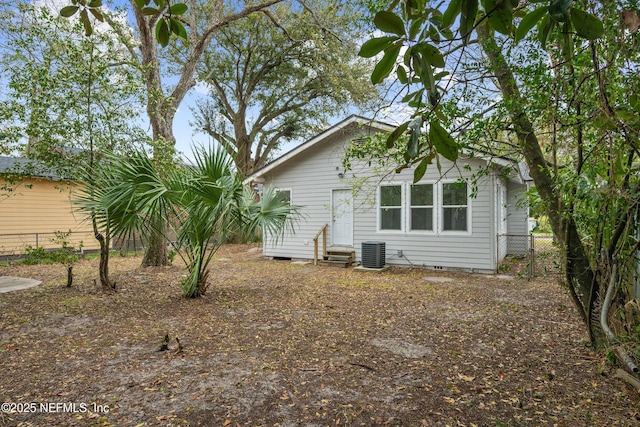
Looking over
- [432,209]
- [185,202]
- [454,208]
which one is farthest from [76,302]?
[454,208]

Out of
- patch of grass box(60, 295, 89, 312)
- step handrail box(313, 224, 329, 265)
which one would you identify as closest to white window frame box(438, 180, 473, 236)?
step handrail box(313, 224, 329, 265)

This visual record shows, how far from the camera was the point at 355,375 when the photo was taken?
3.07 metres

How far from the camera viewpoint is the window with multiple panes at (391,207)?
9.58 meters

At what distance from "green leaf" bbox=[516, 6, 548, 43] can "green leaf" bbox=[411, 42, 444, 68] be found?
34 cm

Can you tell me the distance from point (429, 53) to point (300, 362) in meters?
2.99

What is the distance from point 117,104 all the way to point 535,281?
30.3 feet

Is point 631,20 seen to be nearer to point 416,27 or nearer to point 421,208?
point 416,27

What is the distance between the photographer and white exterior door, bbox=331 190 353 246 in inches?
406

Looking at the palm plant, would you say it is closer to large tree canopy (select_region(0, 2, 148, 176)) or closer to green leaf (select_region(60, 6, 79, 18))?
large tree canopy (select_region(0, 2, 148, 176))

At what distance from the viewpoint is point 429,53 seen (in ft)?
3.57

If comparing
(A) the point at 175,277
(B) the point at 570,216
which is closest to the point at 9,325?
(A) the point at 175,277

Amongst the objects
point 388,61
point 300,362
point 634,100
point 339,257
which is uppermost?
point 634,100

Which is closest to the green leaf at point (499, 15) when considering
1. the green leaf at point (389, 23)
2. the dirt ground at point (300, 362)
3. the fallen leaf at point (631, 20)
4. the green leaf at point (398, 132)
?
the green leaf at point (389, 23)

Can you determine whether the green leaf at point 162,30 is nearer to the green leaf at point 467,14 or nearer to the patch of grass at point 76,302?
the green leaf at point 467,14
